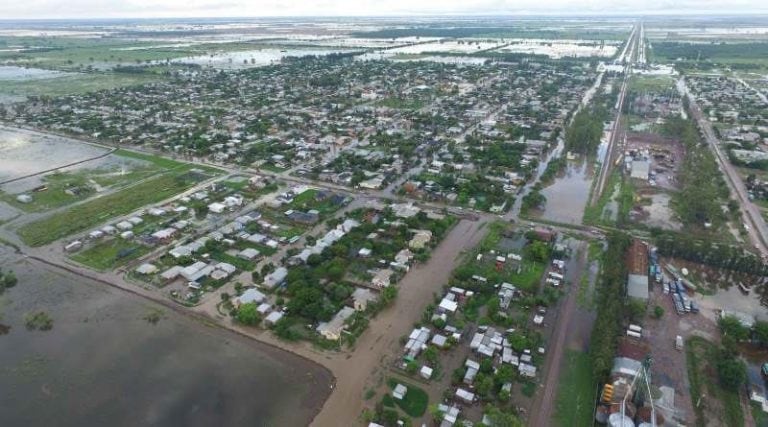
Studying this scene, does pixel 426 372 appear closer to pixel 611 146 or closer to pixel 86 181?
pixel 86 181

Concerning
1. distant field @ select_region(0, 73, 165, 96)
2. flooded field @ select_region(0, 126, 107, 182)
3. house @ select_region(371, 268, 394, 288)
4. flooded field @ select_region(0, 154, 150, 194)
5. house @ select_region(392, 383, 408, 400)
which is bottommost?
house @ select_region(392, 383, 408, 400)

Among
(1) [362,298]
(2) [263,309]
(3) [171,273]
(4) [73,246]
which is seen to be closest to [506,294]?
(1) [362,298]

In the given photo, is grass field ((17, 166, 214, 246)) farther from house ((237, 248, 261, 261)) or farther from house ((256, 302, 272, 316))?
house ((256, 302, 272, 316))

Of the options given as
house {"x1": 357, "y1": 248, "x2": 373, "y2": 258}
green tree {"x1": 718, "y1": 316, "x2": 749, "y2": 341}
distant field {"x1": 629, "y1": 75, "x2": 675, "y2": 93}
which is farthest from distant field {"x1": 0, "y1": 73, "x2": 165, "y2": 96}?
green tree {"x1": 718, "y1": 316, "x2": 749, "y2": 341}

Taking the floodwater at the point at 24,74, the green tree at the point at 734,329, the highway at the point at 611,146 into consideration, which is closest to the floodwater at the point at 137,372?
the green tree at the point at 734,329

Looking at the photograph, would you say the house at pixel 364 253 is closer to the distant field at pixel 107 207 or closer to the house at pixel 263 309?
the house at pixel 263 309

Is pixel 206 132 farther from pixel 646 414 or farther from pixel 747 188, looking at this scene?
pixel 747 188
